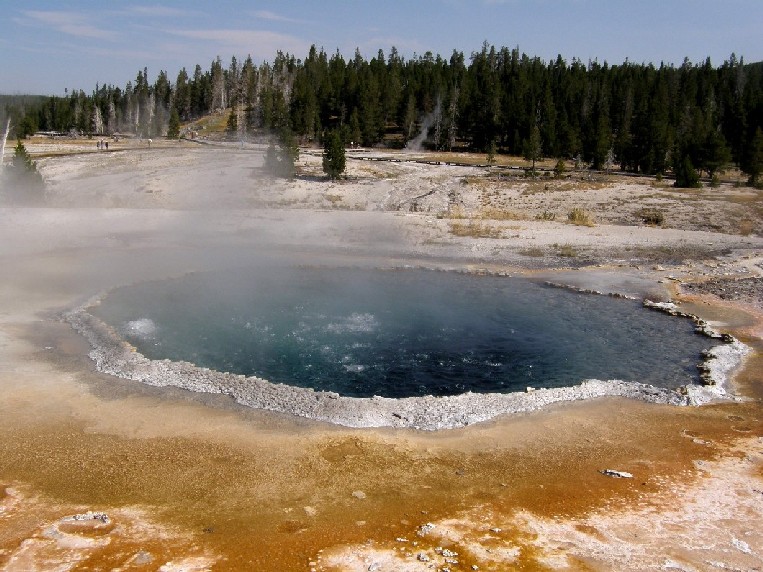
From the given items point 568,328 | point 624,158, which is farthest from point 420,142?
point 568,328

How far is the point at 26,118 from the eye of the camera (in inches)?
3125

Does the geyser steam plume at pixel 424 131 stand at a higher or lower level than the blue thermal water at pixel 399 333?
higher

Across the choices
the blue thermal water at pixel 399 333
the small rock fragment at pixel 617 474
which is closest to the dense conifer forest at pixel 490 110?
the blue thermal water at pixel 399 333

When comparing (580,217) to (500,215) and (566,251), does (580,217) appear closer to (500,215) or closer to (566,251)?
(500,215)

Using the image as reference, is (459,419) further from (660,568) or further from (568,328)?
(568,328)

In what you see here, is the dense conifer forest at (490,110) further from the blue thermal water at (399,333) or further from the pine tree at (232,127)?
the blue thermal water at (399,333)

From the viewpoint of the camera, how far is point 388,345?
17797 millimetres

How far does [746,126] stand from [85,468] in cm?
6793

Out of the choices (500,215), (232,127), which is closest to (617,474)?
(500,215)

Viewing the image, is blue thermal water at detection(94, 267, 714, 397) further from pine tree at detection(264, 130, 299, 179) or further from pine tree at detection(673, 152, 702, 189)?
pine tree at detection(673, 152, 702, 189)

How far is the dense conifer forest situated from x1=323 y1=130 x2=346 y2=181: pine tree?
5.09 m

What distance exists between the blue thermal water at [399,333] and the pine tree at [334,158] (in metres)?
21.3

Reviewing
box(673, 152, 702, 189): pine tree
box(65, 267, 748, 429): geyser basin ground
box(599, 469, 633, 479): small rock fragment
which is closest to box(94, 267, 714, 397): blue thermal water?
box(65, 267, 748, 429): geyser basin ground

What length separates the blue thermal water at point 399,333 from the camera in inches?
631
